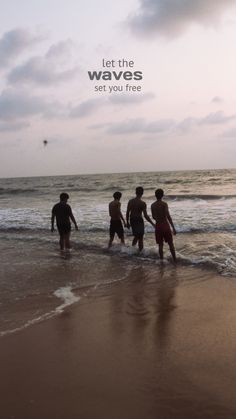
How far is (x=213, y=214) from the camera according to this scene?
1753 cm

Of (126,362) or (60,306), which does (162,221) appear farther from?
(126,362)

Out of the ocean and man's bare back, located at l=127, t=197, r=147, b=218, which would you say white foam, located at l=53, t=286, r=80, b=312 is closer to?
the ocean

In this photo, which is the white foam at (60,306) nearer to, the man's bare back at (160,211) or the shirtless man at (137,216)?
the man's bare back at (160,211)

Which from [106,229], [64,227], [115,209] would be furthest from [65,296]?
[106,229]

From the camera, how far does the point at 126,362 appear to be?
13.9ft

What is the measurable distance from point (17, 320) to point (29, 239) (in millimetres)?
7625

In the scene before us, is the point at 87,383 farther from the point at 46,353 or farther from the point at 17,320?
the point at 17,320

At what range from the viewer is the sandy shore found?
3.43 m

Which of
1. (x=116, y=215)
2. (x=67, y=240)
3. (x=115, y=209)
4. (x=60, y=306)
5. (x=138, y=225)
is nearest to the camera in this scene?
(x=60, y=306)

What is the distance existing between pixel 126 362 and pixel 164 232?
5198 millimetres

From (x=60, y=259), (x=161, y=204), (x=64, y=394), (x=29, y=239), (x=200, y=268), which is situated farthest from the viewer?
(x=29, y=239)

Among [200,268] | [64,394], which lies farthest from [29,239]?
[64,394]

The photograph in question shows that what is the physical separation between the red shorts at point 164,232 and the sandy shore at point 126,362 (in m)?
3.03

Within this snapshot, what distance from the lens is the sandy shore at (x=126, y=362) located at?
3428mm
